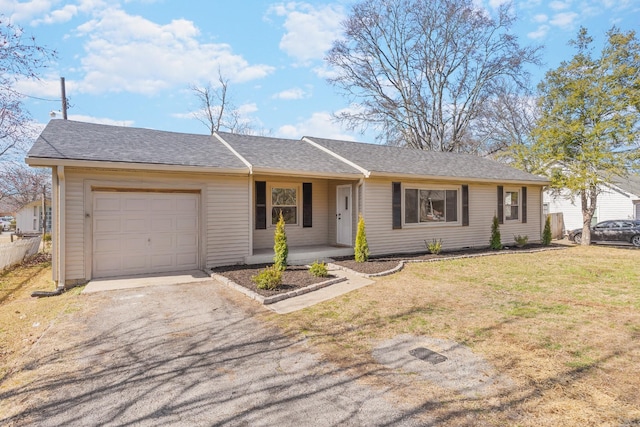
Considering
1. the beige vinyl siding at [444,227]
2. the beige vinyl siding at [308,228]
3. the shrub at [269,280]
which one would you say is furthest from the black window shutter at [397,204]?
the shrub at [269,280]

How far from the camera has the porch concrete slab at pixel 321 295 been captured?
5.85 metres

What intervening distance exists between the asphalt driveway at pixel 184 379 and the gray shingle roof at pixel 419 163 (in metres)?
7.31

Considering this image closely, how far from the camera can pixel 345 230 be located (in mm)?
11422

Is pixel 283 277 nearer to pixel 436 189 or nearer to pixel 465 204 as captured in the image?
pixel 436 189

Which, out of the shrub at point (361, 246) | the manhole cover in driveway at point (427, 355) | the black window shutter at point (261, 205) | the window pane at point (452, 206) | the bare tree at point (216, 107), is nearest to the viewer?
the manhole cover in driveway at point (427, 355)

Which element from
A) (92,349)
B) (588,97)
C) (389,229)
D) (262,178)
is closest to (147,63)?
(262,178)

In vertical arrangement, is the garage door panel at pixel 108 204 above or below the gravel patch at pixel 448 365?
above

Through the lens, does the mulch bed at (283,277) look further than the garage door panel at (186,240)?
No

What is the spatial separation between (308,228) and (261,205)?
1960mm

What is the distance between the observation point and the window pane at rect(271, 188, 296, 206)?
36.8ft

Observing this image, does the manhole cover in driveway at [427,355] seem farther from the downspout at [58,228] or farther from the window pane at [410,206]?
the window pane at [410,206]

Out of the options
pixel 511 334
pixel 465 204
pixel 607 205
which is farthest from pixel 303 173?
pixel 607 205

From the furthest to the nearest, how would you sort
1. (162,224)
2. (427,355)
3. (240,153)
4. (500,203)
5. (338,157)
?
(500,203) → (338,157) → (240,153) → (162,224) → (427,355)

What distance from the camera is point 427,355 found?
13.0ft
